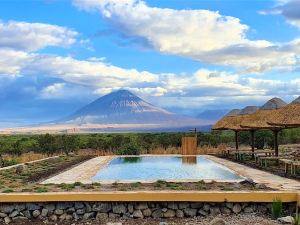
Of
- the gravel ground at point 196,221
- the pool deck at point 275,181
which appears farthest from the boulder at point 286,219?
the pool deck at point 275,181

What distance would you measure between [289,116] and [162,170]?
4.34 m

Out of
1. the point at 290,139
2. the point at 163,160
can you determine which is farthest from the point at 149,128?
the point at 163,160

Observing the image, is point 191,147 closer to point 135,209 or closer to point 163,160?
point 163,160

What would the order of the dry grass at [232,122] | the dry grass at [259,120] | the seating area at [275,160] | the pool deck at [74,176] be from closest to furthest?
the pool deck at [74,176] → the seating area at [275,160] → the dry grass at [259,120] → the dry grass at [232,122]

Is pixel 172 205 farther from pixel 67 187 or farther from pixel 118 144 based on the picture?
pixel 118 144

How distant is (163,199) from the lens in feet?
25.0

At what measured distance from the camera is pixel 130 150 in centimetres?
2069

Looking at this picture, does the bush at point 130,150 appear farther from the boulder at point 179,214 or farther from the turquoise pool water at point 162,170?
the boulder at point 179,214

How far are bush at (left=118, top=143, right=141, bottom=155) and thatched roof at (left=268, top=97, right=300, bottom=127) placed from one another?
31.2 feet

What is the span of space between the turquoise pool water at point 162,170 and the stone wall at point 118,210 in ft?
10.3

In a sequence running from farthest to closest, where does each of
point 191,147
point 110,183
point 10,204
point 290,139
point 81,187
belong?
point 290,139
point 191,147
point 110,183
point 81,187
point 10,204

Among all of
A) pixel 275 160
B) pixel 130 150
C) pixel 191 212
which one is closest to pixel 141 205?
pixel 191 212

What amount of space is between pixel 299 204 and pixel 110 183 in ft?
12.4

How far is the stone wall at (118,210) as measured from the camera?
7.68 meters
